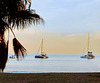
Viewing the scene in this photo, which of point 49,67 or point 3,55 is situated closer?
point 3,55

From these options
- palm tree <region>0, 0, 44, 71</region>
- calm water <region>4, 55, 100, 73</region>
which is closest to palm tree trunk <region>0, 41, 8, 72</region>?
palm tree <region>0, 0, 44, 71</region>

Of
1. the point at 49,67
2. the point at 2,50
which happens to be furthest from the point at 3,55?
the point at 49,67

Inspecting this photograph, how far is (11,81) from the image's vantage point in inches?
507

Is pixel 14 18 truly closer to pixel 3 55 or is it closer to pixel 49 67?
pixel 3 55

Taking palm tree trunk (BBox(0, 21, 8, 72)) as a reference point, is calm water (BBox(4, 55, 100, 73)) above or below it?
below

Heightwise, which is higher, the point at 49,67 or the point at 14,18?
the point at 14,18

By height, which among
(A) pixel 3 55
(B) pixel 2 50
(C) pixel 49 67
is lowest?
(C) pixel 49 67

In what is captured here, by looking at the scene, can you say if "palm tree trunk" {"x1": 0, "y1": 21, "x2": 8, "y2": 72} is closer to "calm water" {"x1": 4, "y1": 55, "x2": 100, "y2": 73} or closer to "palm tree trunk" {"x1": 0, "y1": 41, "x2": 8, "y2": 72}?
"palm tree trunk" {"x1": 0, "y1": 41, "x2": 8, "y2": 72}

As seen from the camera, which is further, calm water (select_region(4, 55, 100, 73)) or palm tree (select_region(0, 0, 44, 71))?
calm water (select_region(4, 55, 100, 73))

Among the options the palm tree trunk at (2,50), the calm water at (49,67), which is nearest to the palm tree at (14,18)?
the palm tree trunk at (2,50)

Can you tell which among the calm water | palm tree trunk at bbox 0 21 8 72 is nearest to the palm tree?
palm tree trunk at bbox 0 21 8 72

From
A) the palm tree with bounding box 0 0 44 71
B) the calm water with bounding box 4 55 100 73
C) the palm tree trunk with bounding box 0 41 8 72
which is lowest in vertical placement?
the calm water with bounding box 4 55 100 73

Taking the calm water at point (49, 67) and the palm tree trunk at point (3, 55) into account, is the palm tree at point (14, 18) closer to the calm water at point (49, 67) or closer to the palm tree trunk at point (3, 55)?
the palm tree trunk at point (3, 55)

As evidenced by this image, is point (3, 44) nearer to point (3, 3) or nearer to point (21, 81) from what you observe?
point (3, 3)
